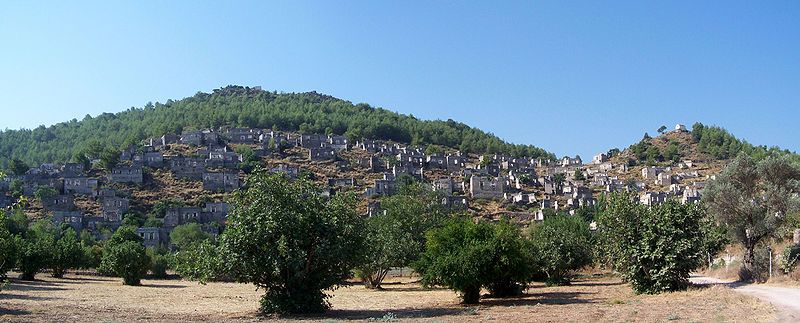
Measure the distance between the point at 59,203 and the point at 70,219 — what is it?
12705 mm

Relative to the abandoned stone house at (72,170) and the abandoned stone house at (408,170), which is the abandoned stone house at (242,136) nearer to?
the abandoned stone house at (72,170)

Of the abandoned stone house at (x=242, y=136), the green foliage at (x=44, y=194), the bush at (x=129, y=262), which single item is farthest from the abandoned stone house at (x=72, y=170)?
the bush at (x=129, y=262)

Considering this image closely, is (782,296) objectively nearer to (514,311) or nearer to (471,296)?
(514,311)

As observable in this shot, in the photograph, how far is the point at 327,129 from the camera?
199375mm

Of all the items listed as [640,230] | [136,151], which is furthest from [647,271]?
[136,151]

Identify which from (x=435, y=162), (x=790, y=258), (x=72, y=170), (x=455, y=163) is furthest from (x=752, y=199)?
(x=455, y=163)

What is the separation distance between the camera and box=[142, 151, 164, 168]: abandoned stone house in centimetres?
14475

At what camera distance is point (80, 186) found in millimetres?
131750

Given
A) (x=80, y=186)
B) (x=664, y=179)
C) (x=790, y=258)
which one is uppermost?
(x=664, y=179)

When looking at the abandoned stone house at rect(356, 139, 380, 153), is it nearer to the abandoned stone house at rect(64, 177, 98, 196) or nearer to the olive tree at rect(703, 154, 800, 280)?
the abandoned stone house at rect(64, 177, 98, 196)

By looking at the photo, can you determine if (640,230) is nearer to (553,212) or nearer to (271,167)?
(553,212)

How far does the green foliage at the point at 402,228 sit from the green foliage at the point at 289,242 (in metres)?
15.3

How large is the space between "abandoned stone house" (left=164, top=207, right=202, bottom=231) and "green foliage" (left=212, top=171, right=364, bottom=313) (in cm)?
9348

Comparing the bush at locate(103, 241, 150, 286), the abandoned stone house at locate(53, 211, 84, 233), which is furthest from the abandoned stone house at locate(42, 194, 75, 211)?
the bush at locate(103, 241, 150, 286)
